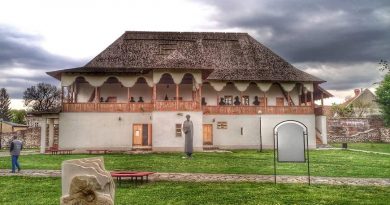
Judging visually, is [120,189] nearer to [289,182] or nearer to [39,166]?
[289,182]

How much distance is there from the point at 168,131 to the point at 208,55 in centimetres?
1140

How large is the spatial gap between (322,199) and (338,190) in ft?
5.91

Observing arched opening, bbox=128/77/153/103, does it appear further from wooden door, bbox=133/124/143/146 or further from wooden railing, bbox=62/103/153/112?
wooden door, bbox=133/124/143/146

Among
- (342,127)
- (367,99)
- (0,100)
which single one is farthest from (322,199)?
(0,100)

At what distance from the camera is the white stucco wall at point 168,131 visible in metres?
27.8

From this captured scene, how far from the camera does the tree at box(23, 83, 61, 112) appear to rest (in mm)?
71188

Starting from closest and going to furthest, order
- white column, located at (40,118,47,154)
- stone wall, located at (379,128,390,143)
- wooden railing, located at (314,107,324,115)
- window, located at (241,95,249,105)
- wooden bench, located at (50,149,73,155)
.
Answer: wooden bench, located at (50,149,73,155), white column, located at (40,118,47,154), wooden railing, located at (314,107,324,115), window, located at (241,95,249,105), stone wall, located at (379,128,390,143)

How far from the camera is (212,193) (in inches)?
427

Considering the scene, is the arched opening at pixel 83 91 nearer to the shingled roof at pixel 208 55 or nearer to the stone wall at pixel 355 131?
the shingled roof at pixel 208 55

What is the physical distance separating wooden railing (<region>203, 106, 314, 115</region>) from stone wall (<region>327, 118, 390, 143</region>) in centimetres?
1396

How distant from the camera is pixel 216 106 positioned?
1300 inches

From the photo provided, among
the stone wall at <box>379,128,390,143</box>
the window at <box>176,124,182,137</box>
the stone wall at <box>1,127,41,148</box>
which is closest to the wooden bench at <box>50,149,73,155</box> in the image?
the window at <box>176,124,182,137</box>

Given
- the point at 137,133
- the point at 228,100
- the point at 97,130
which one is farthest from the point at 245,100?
the point at 97,130

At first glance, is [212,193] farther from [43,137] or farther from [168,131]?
[43,137]
